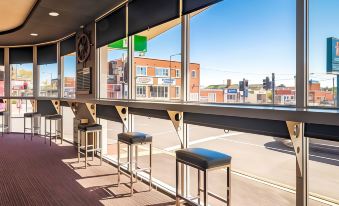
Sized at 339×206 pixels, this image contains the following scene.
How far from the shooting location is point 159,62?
12.0 ft

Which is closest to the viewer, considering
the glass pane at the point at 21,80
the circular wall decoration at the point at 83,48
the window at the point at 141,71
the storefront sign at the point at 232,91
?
the storefront sign at the point at 232,91

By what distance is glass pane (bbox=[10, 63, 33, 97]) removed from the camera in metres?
7.50

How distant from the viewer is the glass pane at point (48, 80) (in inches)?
274

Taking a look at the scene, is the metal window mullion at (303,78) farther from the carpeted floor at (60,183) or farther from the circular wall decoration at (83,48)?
the circular wall decoration at (83,48)

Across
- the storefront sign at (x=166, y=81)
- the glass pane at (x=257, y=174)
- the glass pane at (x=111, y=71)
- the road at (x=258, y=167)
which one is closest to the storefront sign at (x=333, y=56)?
the road at (x=258, y=167)

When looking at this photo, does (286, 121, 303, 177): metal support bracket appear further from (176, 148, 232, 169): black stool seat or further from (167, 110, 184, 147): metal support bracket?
(167, 110, 184, 147): metal support bracket

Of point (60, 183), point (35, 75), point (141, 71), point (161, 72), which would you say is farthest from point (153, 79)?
point (35, 75)

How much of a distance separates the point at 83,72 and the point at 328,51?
445 cm

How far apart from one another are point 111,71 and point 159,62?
1553 mm

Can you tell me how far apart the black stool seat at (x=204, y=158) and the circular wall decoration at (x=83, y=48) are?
3700 mm

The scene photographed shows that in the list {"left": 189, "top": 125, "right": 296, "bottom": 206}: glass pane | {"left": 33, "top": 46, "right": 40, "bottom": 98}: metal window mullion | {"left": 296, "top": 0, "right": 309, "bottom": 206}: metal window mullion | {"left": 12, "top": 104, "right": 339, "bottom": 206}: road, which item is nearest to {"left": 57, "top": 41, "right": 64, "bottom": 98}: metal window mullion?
{"left": 12, "top": 104, "right": 339, "bottom": 206}: road

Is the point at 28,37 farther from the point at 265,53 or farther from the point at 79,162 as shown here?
the point at 265,53

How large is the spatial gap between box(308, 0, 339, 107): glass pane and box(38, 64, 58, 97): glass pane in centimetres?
647

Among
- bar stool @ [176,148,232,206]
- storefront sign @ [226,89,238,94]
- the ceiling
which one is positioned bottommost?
bar stool @ [176,148,232,206]
